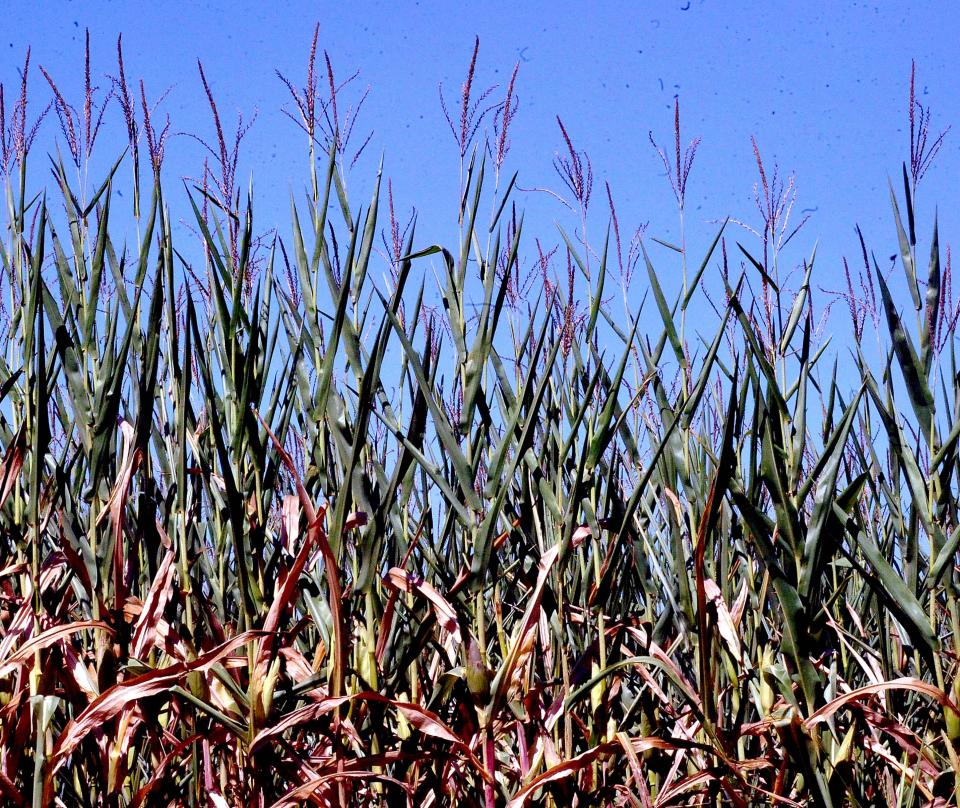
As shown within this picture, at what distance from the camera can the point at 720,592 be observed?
3.86 ft

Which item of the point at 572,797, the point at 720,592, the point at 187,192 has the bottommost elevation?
the point at 572,797

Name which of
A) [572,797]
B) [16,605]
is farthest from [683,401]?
[16,605]

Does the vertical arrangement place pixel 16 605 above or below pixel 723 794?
above

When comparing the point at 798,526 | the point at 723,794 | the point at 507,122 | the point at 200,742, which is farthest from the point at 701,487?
the point at 200,742

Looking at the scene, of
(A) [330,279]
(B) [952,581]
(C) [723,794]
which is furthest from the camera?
Answer: (C) [723,794]

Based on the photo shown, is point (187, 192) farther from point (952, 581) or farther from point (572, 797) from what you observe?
point (952, 581)

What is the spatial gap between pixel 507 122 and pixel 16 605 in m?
0.82

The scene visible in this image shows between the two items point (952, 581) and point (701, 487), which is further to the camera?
point (701, 487)

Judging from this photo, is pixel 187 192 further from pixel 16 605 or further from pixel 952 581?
pixel 952 581

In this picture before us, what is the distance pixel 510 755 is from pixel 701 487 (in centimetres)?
41

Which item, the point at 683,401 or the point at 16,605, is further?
the point at 683,401

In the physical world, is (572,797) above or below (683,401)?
below

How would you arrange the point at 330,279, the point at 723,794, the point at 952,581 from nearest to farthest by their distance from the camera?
the point at 952,581 < the point at 330,279 < the point at 723,794

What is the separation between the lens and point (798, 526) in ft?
3.25
